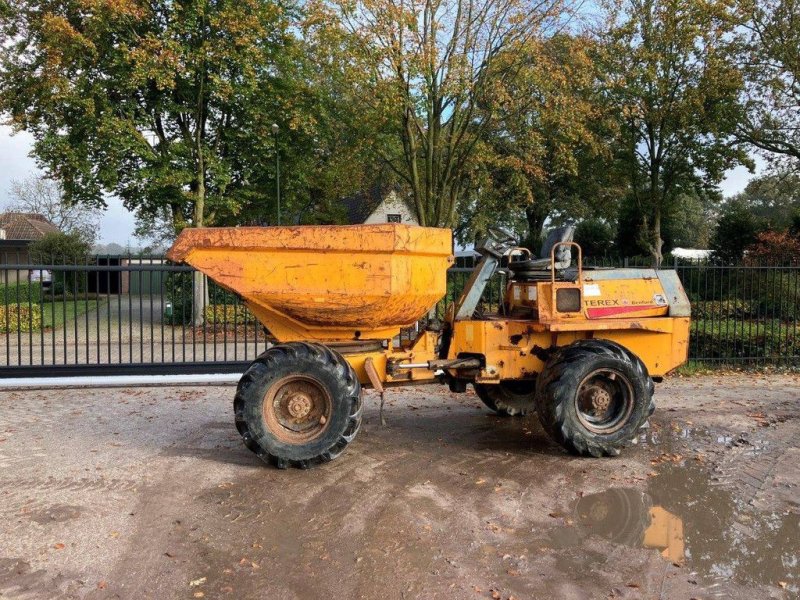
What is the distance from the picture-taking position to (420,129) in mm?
17109

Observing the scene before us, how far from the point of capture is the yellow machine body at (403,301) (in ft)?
17.6

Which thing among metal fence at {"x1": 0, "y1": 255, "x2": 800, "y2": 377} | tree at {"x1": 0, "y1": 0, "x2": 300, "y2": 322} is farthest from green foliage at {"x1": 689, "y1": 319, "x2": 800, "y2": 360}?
tree at {"x1": 0, "y1": 0, "x2": 300, "y2": 322}

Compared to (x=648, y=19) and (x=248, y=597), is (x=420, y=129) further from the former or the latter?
(x=248, y=597)

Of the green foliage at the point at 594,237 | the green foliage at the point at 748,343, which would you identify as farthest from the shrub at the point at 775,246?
the green foliage at the point at 594,237

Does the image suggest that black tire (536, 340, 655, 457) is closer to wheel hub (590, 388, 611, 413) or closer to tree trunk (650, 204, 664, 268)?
wheel hub (590, 388, 611, 413)

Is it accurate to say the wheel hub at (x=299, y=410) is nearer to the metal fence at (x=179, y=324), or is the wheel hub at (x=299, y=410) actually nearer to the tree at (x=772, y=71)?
the metal fence at (x=179, y=324)

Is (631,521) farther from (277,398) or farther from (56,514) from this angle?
(56,514)

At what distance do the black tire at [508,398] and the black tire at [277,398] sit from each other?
7.10 ft

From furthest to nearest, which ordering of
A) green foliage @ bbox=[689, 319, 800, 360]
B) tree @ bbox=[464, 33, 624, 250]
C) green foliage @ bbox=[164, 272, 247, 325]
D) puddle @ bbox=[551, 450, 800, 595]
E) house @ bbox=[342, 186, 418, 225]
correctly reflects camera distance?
house @ bbox=[342, 186, 418, 225], tree @ bbox=[464, 33, 624, 250], green foliage @ bbox=[164, 272, 247, 325], green foliage @ bbox=[689, 319, 800, 360], puddle @ bbox=[551, 450, 800, 595]

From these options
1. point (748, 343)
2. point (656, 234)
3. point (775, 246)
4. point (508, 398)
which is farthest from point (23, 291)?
point (656, 234)

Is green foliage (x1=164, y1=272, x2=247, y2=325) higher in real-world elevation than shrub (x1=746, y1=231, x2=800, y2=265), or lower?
lower

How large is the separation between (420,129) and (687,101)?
8553mm

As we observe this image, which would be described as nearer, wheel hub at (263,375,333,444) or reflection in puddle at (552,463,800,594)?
reflection in puddle at (552,463,800,594)

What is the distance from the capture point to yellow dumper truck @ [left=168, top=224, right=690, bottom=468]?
5.39 m
